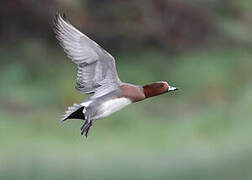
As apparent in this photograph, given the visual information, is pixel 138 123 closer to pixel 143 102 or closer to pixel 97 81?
pixel 143 102

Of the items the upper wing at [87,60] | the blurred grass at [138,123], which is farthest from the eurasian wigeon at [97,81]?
the blurred grass at [138,123]

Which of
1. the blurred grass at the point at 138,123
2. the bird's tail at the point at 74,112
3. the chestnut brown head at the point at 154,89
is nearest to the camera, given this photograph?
the bird's tail at the point at 74,112

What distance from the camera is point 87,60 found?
13.0 feet

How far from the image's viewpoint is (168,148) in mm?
6910

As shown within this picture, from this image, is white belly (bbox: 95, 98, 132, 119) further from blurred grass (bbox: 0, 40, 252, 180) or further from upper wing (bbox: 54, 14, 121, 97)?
blurred grass (bbox: 0, 40, 252, 180)

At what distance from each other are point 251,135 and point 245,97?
90 centimetres

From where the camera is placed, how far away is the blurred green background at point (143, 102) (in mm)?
6660

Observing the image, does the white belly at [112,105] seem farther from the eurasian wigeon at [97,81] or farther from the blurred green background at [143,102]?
the blurred green background at [143,102]

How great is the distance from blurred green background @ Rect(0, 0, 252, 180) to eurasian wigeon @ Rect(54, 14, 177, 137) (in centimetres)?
247

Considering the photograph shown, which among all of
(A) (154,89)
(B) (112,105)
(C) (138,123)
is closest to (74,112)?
(B) (112,105)

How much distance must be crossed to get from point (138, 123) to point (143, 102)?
1.39ft

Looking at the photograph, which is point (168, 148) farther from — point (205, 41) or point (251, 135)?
point (205, 41)

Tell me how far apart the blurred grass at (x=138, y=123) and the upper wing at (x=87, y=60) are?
8.09 feet

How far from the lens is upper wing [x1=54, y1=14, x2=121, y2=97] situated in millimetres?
3902
